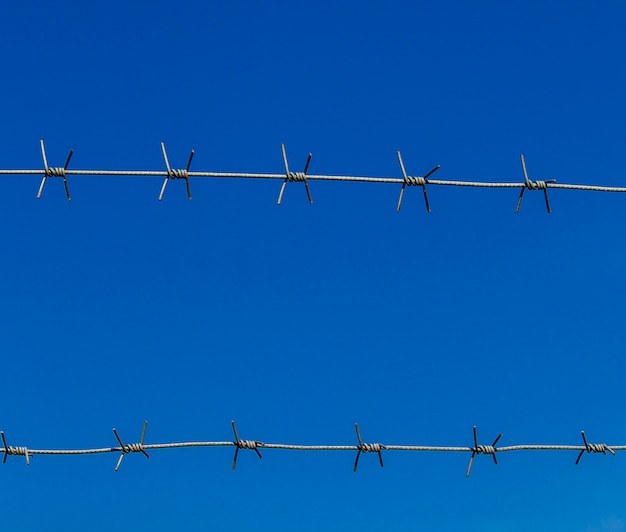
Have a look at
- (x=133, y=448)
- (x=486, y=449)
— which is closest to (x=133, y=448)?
(x=133, y=448)

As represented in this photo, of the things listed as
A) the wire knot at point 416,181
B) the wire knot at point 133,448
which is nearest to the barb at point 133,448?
the wire knot at point 133,448

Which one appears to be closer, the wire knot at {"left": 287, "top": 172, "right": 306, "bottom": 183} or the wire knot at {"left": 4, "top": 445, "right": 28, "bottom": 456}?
the wire knot at {"left": 4, "top": 445, "right": 28, "bottom": 456}

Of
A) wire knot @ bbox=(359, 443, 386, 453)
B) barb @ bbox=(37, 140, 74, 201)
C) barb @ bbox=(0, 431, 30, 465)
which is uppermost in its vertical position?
barb @ bbox=(37, 140, 74, 201)

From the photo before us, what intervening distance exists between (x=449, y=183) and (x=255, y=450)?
1554 millimetres

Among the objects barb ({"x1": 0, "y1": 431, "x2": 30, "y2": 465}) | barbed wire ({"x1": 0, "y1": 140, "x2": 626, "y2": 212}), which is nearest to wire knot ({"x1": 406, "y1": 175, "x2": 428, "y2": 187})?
barbed wire ({"x1": 0, "y1": 140, "x2": 626, "y2": 212})

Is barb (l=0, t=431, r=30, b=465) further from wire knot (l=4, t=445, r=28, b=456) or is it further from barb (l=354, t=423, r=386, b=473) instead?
barb (l=354, t=423, r=386, b=473)

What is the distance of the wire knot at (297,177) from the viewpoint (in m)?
4.10

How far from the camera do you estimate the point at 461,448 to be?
400 cm

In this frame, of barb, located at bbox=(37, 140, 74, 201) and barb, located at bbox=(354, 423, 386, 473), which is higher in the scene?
barb, located at bbox=(37, 140, 74, 201)

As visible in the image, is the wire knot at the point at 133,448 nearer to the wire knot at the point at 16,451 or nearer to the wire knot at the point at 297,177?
the wire knot at the point at 16,451

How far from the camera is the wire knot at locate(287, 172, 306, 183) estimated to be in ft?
13.4

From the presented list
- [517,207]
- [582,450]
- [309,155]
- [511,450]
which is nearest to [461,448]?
[511,450]

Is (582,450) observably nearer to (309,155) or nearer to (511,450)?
(511,450)

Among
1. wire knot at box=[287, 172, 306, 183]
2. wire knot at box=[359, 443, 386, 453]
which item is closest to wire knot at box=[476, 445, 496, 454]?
wire knot at box=[359, 443, 386, 453]
